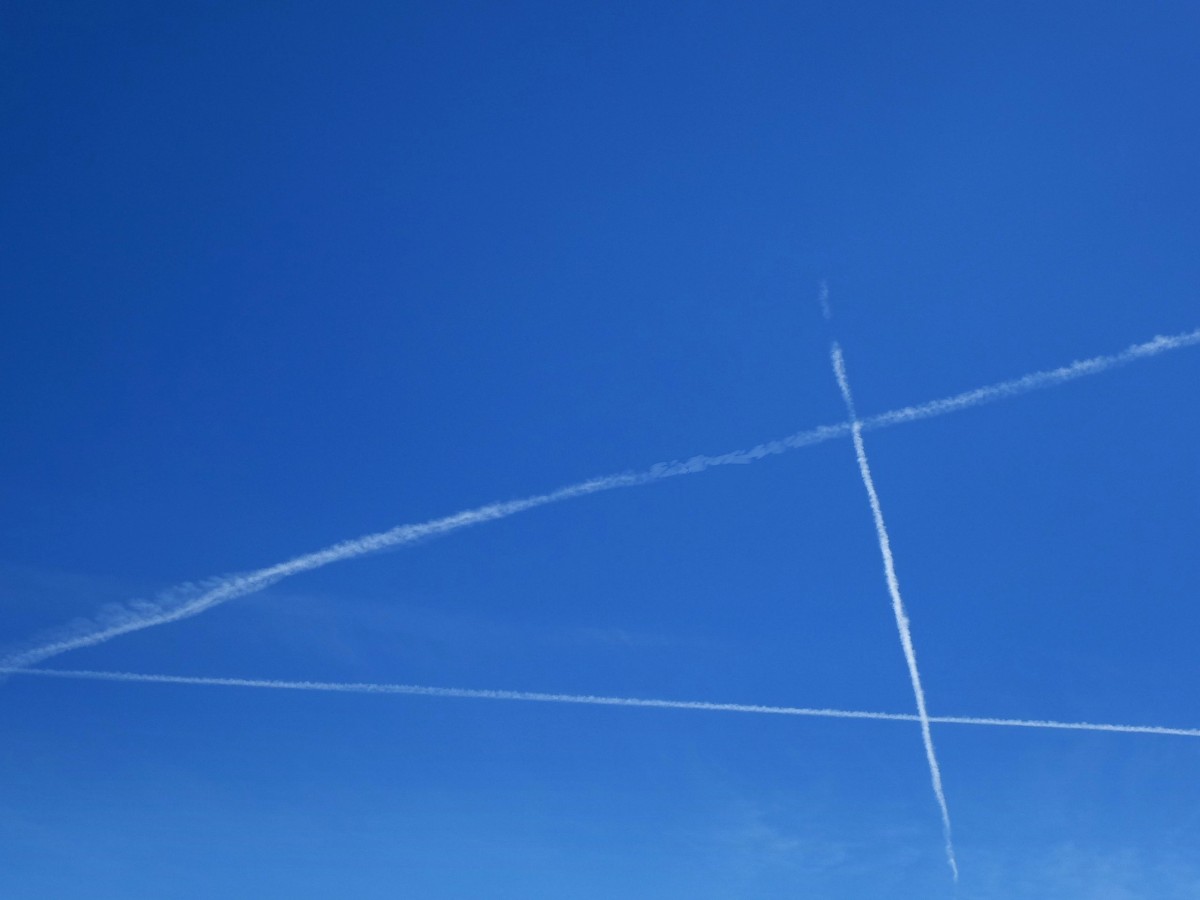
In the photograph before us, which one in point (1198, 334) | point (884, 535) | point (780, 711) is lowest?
point (780, 711)

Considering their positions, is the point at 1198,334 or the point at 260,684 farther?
the point at 260,684

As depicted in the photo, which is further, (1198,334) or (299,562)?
(299,562)

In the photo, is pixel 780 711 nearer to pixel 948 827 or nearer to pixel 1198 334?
pixel 948 827

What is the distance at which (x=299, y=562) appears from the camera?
17.9 m

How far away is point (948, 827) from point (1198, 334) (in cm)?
927

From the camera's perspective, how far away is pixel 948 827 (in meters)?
18.8

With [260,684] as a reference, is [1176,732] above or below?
above

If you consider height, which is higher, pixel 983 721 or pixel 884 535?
pixel 884 535

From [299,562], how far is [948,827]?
39.9ft

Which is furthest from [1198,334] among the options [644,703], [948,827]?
[644,703]

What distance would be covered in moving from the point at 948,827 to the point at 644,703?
18.9ft

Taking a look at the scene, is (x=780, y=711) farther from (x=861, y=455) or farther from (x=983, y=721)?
(x=861, y=455)

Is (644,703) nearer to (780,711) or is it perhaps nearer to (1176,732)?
(780,711)

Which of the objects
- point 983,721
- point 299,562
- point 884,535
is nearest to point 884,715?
point 983,721
